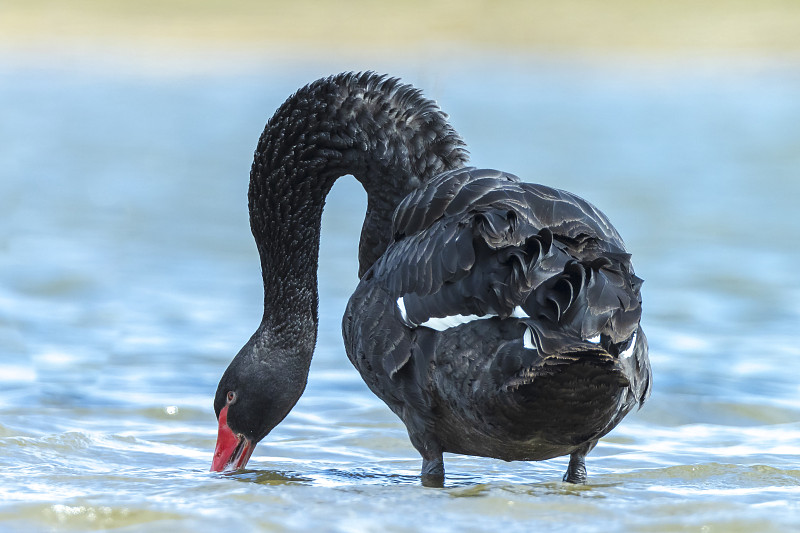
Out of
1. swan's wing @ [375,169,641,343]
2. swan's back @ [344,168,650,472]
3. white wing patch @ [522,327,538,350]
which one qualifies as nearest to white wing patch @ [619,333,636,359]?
swan's back @ [344,168,650,472]

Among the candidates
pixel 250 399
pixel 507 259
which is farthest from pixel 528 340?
pixel 250 399

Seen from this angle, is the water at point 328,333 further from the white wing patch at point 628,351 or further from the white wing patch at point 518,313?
the white wing patch at point 518,313

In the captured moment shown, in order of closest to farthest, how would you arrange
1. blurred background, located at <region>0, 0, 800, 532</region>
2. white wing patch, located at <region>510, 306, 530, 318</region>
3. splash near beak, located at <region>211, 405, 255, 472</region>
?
white wing patch, located at <region>510, 306, 530, 318</region>
blurred background, located at <region>0, 0, 800, 532</region>
splash near beak, located at <region>211, 405, 255, 472</region>

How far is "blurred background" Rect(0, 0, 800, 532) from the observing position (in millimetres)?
5074

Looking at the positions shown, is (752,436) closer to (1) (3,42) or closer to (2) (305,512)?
(2) (305,512)

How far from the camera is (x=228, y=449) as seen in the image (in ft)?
19.8

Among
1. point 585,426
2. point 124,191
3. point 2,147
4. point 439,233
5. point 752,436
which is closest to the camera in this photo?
point 585,426

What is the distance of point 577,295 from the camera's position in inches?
176

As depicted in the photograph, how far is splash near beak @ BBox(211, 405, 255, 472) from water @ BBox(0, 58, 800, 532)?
141mm

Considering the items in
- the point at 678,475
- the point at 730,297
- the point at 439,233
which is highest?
the point at 730,297

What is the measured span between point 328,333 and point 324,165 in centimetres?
261

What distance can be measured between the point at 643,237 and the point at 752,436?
222 inches

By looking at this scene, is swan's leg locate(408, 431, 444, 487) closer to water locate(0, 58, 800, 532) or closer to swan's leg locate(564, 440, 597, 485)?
water locate(0, 58, 800, 532)

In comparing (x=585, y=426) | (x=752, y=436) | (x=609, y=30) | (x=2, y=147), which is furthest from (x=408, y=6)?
(x=585, y=426)
